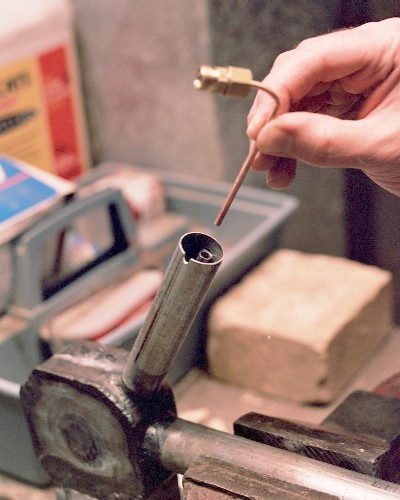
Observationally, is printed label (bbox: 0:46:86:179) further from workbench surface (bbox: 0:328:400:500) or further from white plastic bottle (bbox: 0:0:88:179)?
workbench surface (bbox: 0:328:400:500)

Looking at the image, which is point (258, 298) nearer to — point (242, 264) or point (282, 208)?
point (242, 264)

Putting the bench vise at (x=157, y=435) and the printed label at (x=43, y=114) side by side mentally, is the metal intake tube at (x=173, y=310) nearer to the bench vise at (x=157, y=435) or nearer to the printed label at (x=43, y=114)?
the bench vise at (x=157, y=435)

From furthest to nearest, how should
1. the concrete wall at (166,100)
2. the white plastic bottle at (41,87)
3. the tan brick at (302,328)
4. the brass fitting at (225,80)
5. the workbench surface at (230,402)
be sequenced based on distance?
1. the white plastic bottle at (41,87)
2. the concrete wall at (166,100)
3. the tan brick at (302,328)
4. the workbench surface at (230,402)
5. the brass fitting at (225,80)

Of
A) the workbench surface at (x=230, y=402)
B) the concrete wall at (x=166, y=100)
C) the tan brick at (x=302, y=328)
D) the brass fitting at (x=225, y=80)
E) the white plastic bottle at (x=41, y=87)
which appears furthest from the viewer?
the white plastic bottle at (x=41, y=87)

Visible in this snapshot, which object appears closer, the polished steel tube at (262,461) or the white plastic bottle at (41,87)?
the polished steel tube at (262,461)

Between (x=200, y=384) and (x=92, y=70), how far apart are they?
0.70 metres

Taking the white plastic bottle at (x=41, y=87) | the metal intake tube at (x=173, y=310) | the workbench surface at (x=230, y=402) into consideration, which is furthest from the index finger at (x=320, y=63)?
the white plastic bottle at (x=41, y=87)

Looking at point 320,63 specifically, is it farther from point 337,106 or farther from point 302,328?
point 302,328

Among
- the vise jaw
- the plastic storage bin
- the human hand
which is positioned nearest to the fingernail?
the human hand

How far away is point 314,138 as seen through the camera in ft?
1.63

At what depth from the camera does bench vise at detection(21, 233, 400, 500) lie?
1.62ft

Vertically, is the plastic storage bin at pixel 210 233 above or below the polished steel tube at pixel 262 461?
below

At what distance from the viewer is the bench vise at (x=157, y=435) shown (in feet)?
1.62

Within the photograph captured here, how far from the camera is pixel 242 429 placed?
22.7 inches
